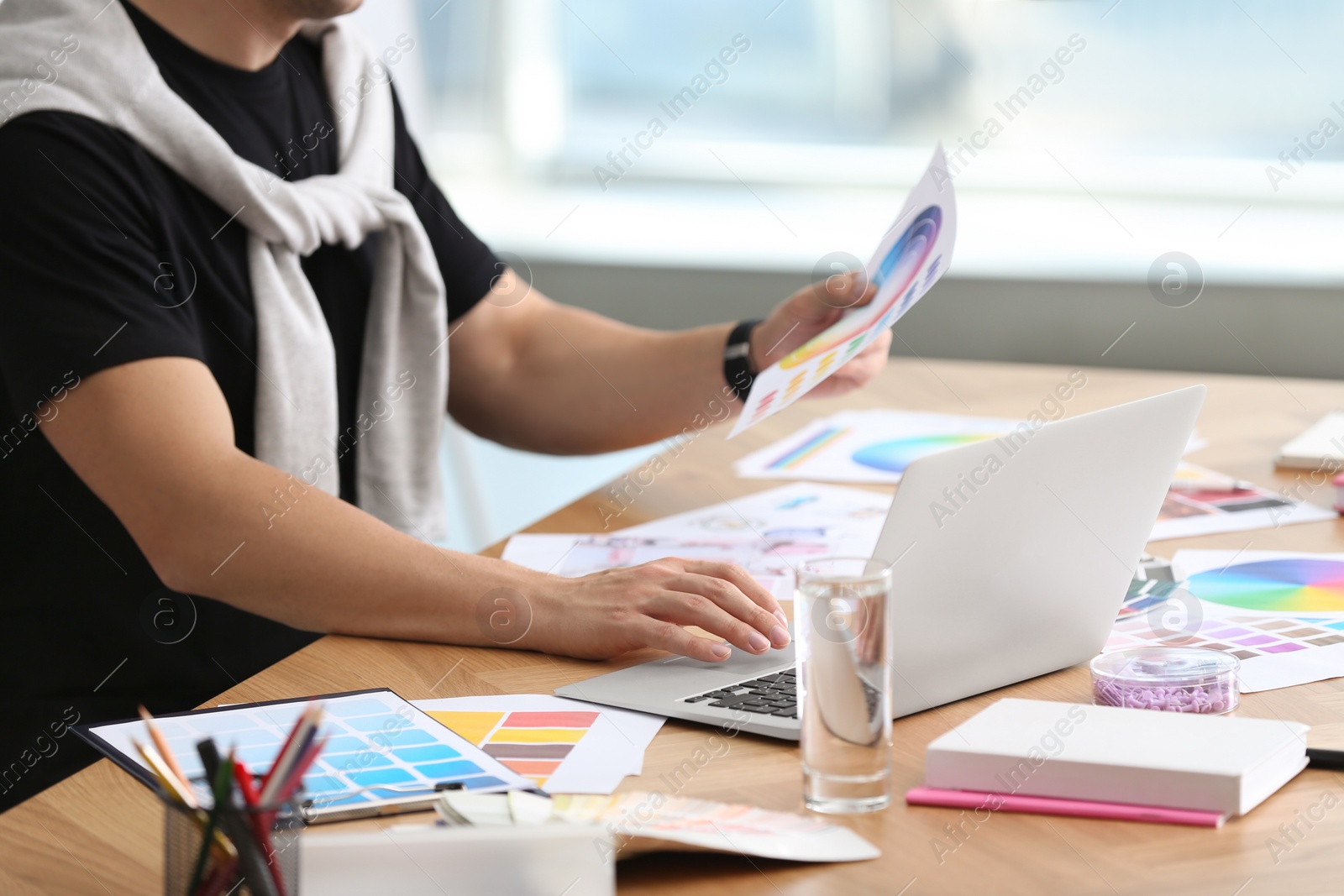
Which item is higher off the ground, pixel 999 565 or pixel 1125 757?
pixel 999 565

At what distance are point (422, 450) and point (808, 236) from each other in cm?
159

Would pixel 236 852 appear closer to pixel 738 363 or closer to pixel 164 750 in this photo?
pixel 164 750

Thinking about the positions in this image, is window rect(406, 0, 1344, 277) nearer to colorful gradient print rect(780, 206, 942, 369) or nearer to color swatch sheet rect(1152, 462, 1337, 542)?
color swatch sheet rect(1152, 462, 1337, 542)

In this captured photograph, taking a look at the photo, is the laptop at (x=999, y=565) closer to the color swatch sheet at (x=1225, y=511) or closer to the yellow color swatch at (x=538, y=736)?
the yellow color swatch at (x=538, y=736)

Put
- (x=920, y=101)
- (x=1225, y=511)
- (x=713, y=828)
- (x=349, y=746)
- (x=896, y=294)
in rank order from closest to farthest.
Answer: (x=713, y=828) < (x=349, y=746) < (x=896, y=294) < (x=1225, y=511) < (x=920, y=101)

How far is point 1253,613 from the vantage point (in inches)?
40.3

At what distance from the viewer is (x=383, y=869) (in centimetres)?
58

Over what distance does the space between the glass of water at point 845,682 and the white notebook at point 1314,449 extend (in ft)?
3.08

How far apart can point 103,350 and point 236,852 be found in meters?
0.64

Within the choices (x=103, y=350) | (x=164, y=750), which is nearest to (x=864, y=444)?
(x=103, y=350)

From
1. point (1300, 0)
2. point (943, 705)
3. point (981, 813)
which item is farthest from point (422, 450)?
point (1300, 0)

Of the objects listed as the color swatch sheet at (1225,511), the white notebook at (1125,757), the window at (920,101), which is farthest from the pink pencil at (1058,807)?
the window at (920,101)

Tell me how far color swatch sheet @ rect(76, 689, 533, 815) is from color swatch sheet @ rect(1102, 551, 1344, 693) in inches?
18.6

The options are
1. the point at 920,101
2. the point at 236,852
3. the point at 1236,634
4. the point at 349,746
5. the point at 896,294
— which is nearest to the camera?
the point at 236,852
